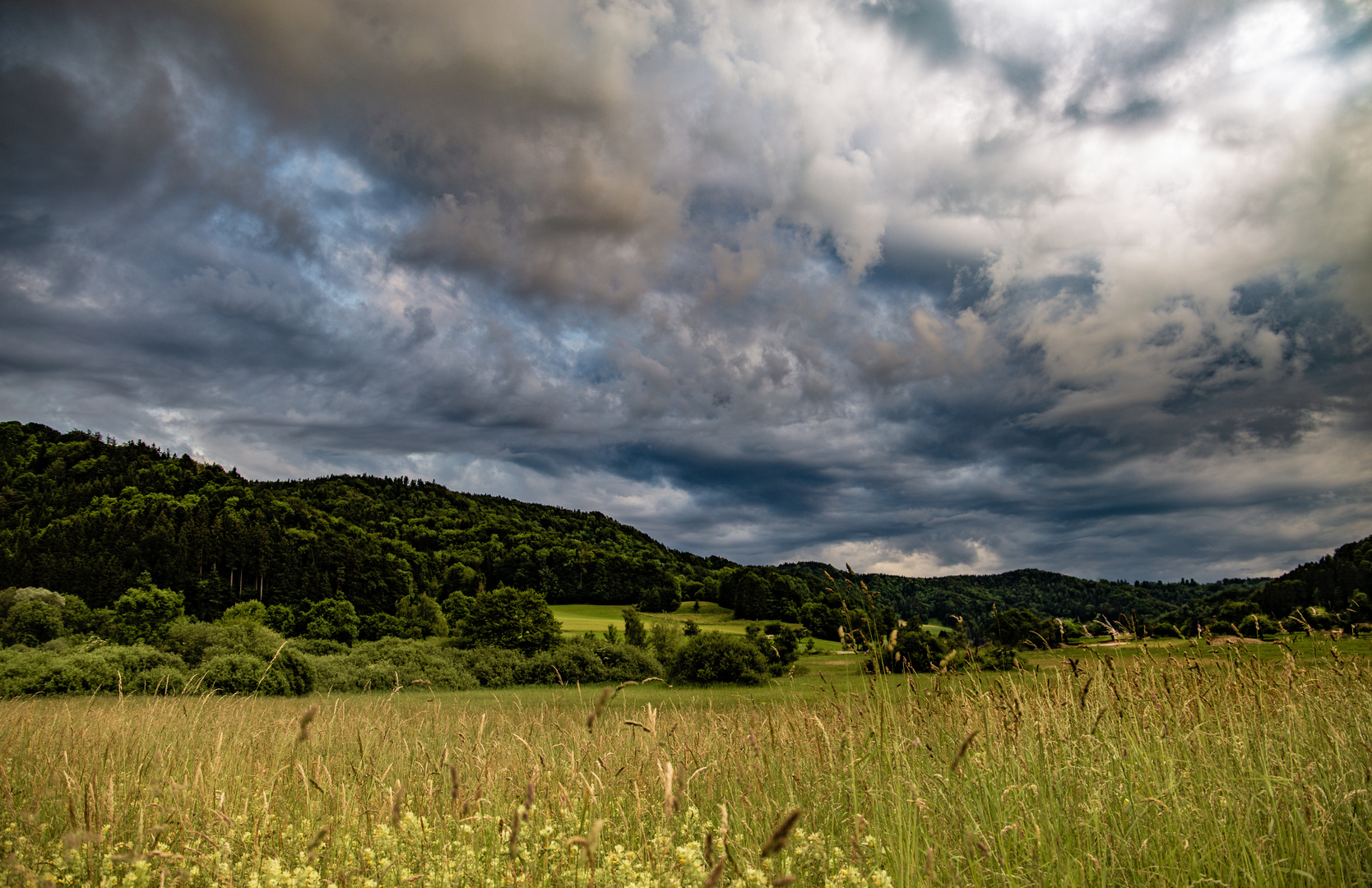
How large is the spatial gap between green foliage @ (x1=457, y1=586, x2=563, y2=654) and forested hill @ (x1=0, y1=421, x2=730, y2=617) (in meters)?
27.5

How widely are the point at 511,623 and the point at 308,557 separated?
4514 cm

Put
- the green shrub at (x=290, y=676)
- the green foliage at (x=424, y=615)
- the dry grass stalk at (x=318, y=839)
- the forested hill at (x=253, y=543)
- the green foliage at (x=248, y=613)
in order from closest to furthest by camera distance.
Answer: the dry grass stalk at (x=318, y=839) → the green shrub at (x=290, y=676) → the green foliage at (x=248, y=613) → the green foliage at (x=424, y=615) → the forested hill at (x=253, y=543)

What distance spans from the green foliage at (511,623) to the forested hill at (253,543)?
27.5m

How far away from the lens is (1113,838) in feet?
12.2

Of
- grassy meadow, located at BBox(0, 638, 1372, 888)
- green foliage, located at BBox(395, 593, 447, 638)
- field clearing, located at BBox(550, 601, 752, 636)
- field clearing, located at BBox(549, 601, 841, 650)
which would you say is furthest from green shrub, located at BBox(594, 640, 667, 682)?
grassy meadow, located at BBox(0, 638, 1372, 888)

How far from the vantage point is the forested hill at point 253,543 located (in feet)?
238

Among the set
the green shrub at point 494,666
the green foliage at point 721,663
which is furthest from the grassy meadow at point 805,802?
the green shrub at point 494,666

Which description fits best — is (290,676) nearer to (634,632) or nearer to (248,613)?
(634,632)

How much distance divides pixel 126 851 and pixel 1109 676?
8.71 metres

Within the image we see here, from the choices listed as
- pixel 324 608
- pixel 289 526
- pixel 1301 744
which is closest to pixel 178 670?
pixel 1301 744

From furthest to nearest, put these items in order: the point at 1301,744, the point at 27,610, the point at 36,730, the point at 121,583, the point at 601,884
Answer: the point at 121,583, the point at 27,610, the point at 36,730, the point at 1301,744, the point at 601,884

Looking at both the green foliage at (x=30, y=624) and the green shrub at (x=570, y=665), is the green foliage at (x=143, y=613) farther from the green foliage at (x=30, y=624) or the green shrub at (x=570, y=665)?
the green shrub at (x=570, y=665)

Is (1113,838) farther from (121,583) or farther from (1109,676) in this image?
(121,583)

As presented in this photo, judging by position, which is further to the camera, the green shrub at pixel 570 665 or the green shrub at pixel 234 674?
the green shrub at pixel 570 665
